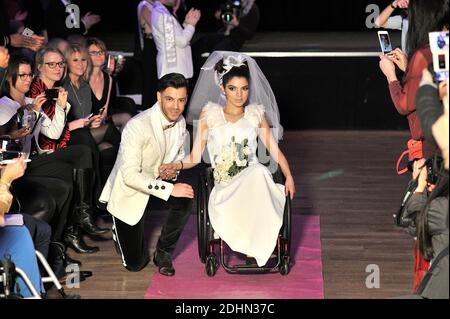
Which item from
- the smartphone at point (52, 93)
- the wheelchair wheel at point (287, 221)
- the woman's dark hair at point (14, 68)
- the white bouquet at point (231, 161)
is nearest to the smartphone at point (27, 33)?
the smartphone at point (52, 93)

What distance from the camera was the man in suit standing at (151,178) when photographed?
5.61m

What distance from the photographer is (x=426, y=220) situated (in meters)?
4.13

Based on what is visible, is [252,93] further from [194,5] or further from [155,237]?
[194,5]

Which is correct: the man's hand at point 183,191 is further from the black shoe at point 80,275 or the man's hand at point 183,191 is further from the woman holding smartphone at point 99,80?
the woman holding smartphone at point 99,80

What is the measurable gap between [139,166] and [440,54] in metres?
2.07

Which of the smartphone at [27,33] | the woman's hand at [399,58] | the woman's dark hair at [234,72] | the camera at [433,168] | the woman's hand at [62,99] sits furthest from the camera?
the smartphone at [27,33]

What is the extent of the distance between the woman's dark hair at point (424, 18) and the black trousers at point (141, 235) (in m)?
1.53

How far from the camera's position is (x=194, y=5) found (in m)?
13.2

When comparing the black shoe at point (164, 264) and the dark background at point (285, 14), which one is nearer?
the black shoe at point (164, 264)

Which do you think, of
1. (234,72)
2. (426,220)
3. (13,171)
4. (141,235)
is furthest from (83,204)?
(426,220)

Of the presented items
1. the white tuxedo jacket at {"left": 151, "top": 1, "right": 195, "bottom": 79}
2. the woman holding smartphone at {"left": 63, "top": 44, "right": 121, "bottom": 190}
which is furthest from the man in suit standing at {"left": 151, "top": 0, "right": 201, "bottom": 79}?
the woman holding smartphone at {"left": 63, "top": 44, "right": 121, "bottom": 190}

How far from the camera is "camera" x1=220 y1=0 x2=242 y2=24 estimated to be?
10.5 metres

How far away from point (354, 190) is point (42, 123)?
249cm

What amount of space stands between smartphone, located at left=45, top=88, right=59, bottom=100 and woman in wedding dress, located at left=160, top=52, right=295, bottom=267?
2.70 ft
